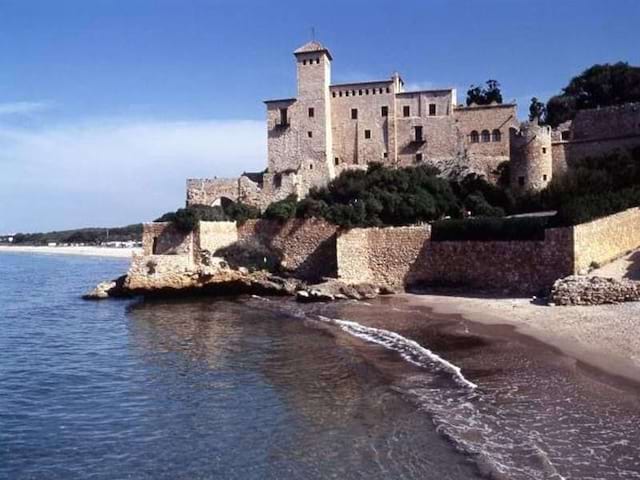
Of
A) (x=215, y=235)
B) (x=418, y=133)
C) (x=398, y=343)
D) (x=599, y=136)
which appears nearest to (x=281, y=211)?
(x=215, y=235)

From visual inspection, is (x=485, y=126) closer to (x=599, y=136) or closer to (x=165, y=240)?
(x=599, y=136)

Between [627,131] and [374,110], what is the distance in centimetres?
1394

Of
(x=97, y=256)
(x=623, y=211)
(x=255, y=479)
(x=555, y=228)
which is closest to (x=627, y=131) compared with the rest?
(x=623, y=211)

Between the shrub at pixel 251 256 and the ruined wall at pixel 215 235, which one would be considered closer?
the shrub at pixel 251 256

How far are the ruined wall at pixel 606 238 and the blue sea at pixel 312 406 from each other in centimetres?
577

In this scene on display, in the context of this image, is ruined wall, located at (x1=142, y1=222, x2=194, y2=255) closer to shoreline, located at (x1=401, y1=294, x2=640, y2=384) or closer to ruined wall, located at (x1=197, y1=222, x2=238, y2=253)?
ruined wall, located at (x1=197, y1=222, x2=238, y2=253)

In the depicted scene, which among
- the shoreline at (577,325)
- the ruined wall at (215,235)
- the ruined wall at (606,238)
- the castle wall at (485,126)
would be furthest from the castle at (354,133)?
the shoreline at (577,325)

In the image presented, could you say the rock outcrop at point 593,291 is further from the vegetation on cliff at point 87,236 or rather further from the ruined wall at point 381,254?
the vegetation on cliff at point 87,236

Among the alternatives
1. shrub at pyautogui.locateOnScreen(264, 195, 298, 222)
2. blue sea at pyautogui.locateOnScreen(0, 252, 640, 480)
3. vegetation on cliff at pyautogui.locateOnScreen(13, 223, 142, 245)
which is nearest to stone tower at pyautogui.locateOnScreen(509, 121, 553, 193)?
shrub at pyautogui.locateOnScreen(264, 195, 298, 222)

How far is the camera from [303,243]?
104ft

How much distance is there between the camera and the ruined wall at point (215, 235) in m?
32.4

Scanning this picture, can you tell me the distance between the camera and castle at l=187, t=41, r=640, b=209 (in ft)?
123

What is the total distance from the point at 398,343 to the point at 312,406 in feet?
19.2

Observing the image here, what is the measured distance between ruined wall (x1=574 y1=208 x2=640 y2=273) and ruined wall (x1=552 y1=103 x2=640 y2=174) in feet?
25.2
